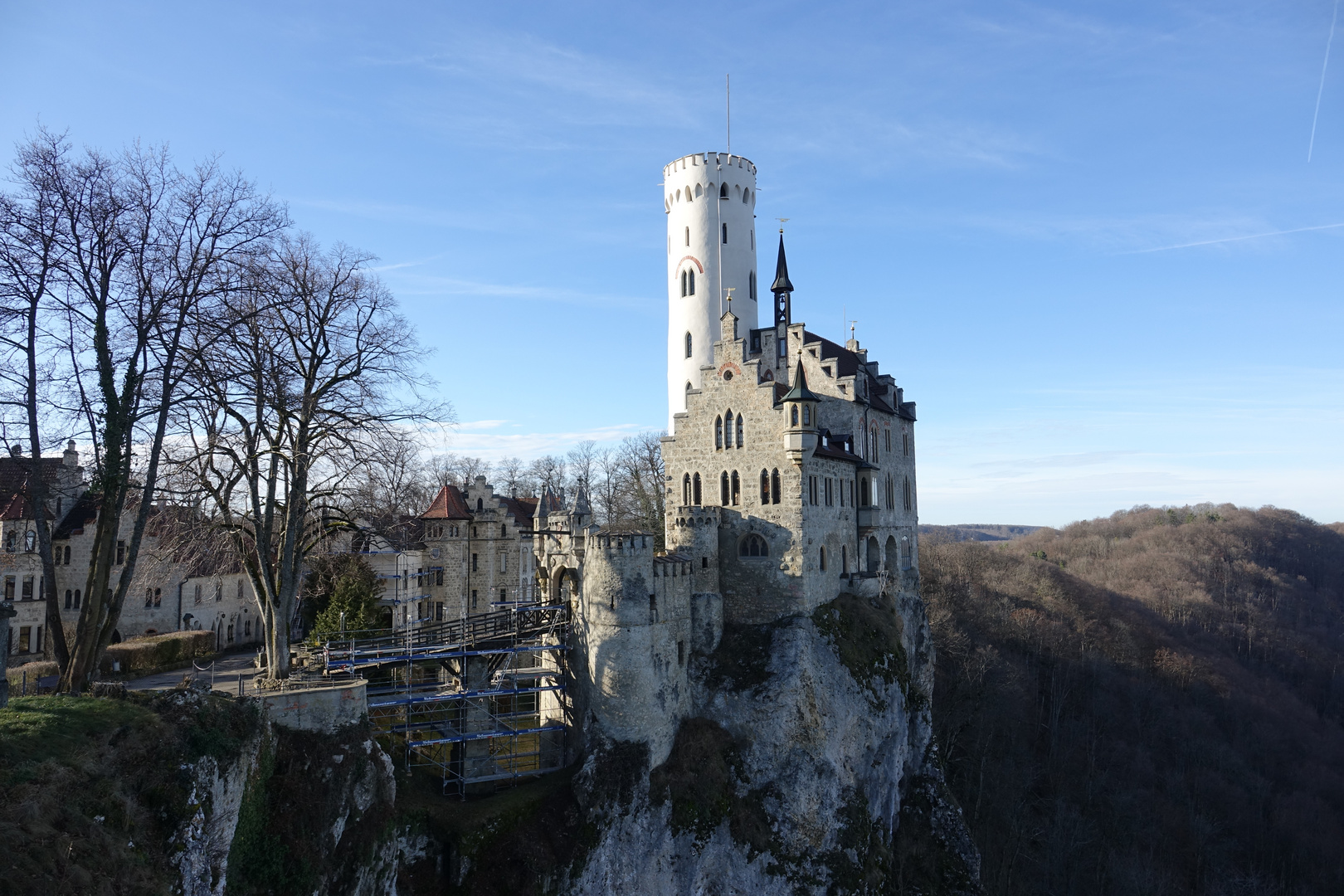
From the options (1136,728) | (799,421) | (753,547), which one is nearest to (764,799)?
(753,547)

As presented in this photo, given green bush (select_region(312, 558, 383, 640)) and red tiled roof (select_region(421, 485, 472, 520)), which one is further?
red tiled roof (select_region(421, 485, 472, 520))

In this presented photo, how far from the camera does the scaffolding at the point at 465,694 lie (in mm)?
29562

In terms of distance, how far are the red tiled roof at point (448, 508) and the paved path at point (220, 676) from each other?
1087 centimetres

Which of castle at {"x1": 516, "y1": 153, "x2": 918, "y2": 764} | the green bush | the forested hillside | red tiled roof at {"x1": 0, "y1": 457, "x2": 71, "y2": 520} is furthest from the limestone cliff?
red tiled roof at {"x1": 0, "y1": 457, "x2": 71, "y2": 520}

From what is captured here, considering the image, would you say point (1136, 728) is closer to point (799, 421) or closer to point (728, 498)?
point (728, 498)

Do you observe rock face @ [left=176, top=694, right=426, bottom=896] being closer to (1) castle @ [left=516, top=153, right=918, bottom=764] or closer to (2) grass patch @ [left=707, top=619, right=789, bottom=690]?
(1) castle @ [left=516, top=153, right=918, bottom=764]

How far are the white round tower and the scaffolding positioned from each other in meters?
19.0

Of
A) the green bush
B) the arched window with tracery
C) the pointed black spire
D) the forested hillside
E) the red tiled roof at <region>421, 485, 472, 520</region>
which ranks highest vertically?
the pointed black spire

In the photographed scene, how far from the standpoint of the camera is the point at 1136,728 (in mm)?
68250

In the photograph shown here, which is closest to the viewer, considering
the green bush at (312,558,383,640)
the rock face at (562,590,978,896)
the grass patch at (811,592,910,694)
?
the rock face at (562,590,978,896)

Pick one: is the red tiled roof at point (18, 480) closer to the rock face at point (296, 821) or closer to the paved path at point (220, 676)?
the paved path at point (220, 676)

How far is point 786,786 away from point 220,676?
21.5 metres

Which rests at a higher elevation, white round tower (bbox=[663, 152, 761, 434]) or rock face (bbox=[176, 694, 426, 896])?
white round tower (bbox=[663, 152, 761, 434])

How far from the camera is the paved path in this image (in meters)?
26.3
